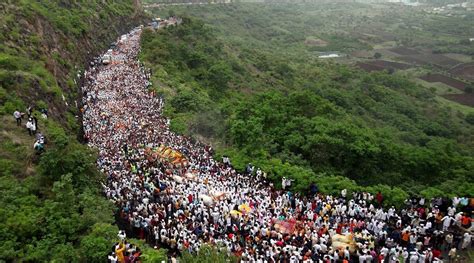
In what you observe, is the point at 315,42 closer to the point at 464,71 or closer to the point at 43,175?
the point at 464,71

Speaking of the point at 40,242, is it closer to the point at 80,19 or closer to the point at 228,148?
the point at 228,148

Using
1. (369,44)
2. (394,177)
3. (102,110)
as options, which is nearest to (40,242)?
(102,110)

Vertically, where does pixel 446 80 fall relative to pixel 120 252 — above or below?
below

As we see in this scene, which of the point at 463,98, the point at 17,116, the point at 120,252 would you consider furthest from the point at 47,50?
the point at 463,98

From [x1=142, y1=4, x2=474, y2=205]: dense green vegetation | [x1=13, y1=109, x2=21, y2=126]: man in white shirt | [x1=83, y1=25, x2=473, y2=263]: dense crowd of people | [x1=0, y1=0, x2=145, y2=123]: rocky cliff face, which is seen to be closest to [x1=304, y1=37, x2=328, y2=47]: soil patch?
[x1=142, y1=4, x2=474, y2=205]: dense green vegetation

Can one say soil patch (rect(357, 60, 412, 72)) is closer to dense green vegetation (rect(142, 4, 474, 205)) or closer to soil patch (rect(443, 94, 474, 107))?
dense green vegetation (rect(142, 4, 474, 205))
